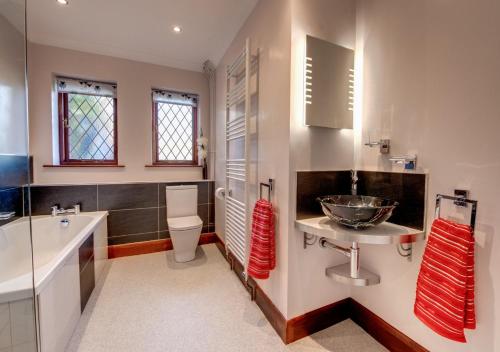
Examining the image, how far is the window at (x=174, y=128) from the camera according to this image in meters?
3.11

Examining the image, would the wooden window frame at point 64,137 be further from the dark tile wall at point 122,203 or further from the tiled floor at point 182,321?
the tiled floor at point 182,321

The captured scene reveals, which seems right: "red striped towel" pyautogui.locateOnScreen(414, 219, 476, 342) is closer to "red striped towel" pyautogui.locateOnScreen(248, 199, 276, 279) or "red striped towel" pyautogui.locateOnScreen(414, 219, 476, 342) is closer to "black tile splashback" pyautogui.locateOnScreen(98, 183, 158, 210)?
"red striped towel" pyautogui.locateOnScreen(248, 199, 276, 279)

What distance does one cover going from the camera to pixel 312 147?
5.16 feet

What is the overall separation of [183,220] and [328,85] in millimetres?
2179

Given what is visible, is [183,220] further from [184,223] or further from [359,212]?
[359,212]

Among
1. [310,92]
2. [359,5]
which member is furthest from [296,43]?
[359,5]

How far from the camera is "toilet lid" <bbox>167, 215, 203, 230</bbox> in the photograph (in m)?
2.56

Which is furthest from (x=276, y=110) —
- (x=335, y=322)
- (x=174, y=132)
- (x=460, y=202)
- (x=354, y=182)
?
(x=174, y=132)

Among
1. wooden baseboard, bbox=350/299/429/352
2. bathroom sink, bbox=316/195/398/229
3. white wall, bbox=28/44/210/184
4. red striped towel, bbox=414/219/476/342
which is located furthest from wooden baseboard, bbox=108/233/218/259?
red striped towel, bbox=414/219/476/342

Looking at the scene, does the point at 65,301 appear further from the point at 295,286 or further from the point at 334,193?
the point at 334,193

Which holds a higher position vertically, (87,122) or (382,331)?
(87,122)

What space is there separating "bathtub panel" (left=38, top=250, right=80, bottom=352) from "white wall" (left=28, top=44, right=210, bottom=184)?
4.66ft

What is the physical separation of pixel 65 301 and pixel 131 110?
2.19 metres

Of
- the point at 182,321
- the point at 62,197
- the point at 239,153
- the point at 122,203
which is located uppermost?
the point at 239,153
